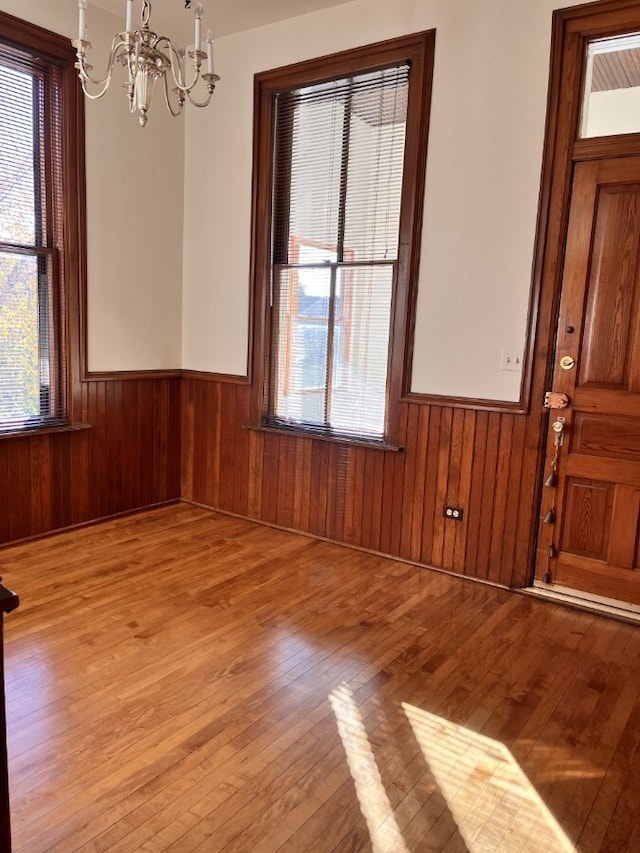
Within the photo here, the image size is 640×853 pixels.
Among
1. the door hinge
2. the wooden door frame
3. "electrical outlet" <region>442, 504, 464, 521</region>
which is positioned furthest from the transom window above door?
"electrical outlet" <region>442, 504, 464, 521</region>

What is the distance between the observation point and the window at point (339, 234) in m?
3.55

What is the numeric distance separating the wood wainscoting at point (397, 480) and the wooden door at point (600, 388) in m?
0.21

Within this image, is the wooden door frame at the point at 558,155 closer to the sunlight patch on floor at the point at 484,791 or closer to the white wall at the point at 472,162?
the white wall at the point at 472,162

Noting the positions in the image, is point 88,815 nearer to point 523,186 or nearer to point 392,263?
point 392,263

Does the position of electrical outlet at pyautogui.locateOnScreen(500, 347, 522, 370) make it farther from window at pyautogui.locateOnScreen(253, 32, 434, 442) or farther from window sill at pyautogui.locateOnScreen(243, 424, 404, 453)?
window sill at pyautogui.locateOnScreen(243, 424, 404, 453)

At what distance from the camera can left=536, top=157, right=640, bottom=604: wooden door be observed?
301 cm

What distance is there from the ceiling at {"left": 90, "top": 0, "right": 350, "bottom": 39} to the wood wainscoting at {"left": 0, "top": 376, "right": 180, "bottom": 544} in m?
2.27

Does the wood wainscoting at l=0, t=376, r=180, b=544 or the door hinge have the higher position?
the door hinge

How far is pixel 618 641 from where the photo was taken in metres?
2.90

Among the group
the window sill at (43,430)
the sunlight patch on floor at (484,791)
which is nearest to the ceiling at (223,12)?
the window sill at (43,430)

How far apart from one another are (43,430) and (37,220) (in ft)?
4.06

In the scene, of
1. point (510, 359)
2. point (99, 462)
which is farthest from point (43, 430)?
point (510, 359)

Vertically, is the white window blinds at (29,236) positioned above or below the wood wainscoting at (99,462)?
above

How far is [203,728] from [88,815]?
1.53 ft
